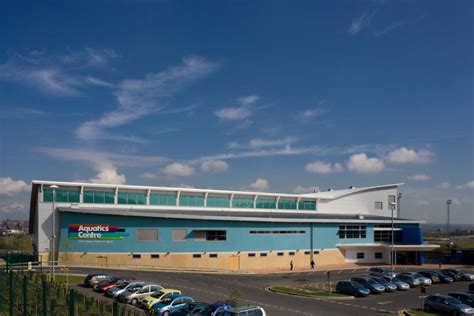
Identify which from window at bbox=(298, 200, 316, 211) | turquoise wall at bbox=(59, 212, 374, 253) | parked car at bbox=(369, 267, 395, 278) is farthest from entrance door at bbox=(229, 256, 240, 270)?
window at bbox=(298, 200, 316, 211)

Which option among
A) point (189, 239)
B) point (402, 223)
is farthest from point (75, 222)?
point (402, 223)

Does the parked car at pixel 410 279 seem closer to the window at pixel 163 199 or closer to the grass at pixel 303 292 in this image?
the grass at pixel 303 292

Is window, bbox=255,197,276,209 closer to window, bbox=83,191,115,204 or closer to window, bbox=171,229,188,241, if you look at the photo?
window, bbox=171,229,188,241

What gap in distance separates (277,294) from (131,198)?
28.4 m

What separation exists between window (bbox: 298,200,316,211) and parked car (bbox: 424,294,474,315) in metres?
47.0

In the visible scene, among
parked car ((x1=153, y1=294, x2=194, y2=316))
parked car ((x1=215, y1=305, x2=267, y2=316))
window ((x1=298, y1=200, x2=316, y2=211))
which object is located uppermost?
window ((x1=298, y1=200, x2=316, y2=211))

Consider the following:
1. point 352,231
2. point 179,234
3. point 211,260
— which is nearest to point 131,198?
point 179,234

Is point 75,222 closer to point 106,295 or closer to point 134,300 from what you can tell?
point 106,295

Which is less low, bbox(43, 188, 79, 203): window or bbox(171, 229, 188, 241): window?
bbox(43, 188, 79, 203): window

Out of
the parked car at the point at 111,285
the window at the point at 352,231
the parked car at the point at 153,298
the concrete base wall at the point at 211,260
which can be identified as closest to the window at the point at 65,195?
the concrete base wall at the point at 211,260

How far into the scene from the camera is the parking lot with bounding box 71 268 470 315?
105 feet

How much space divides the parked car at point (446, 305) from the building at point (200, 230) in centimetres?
2021

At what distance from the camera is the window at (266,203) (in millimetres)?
75438

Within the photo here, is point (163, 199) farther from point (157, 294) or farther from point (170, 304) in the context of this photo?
point (170, 304)
